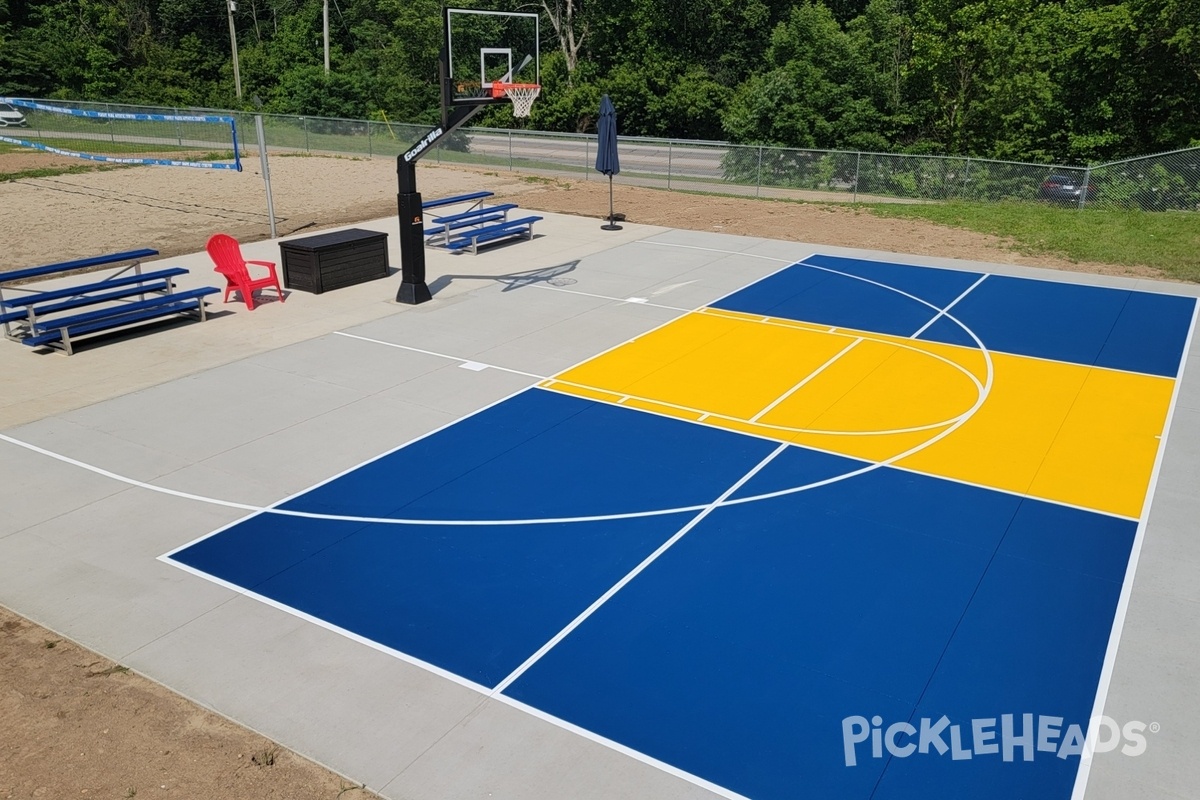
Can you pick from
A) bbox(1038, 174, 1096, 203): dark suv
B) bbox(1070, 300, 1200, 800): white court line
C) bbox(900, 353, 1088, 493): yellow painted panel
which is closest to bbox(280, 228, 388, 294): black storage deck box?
bbox(900, 353, 1088, 493): yellow painted panel

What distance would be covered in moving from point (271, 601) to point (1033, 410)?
1021cm

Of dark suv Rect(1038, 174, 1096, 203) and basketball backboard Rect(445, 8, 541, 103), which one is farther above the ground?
basketball backboard Rect(445, 8, 541, 103)

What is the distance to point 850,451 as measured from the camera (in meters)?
12.1

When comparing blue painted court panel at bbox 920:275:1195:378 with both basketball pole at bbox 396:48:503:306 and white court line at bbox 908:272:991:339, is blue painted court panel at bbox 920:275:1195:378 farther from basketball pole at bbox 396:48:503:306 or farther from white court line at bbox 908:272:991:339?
basketball pole at bbox 396:48:503:306

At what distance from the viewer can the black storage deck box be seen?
1911cm

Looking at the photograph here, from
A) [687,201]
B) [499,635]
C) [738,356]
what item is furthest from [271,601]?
[687,201]

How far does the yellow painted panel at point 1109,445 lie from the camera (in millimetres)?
11086

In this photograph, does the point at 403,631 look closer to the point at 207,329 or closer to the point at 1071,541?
the point at 1071,541

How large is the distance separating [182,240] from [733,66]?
Result: 134ft

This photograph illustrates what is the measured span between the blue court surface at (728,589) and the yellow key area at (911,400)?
32 cm

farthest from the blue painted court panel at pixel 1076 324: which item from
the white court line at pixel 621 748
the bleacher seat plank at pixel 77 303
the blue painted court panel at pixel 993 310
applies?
the bleacher seat plank at pixel 77 303

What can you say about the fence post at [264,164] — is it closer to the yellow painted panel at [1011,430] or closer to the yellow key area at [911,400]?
the yellow key area at [911,400]

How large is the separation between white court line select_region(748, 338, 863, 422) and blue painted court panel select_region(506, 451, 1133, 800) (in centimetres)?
260

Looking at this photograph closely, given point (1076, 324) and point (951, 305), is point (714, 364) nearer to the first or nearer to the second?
point (951, 305)
